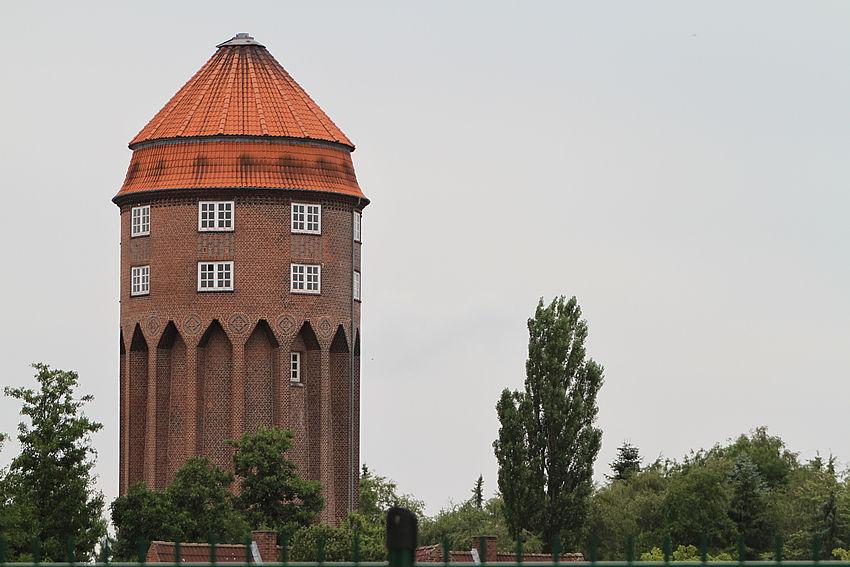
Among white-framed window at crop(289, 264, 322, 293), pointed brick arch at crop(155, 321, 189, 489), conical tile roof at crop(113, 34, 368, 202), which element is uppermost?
conical tile roof at crop(113, 34, 368, 202)

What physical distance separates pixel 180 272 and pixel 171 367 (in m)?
3.49

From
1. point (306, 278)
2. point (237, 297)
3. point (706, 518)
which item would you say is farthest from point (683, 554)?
point (237, 297)

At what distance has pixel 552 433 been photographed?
230ft

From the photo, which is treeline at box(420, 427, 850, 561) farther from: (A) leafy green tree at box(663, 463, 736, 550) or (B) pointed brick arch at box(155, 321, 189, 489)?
(B) pointed brick arch at box(155, 321, 189, 489)

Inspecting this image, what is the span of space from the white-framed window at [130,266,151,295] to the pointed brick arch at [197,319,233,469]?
3.25 metres

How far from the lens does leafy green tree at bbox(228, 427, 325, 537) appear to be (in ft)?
203

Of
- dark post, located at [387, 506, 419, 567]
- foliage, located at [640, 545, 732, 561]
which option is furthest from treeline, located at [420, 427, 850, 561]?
dark post, located at [387, 506, 419, 567]

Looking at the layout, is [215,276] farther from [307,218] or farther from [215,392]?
[215,392]

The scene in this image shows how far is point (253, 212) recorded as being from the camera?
67.6 m

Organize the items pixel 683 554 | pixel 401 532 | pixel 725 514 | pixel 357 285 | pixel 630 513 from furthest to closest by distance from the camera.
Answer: pixel 630 513, pixel 725 514, pixel 683 554, pixel 357 285, pixel 401 532

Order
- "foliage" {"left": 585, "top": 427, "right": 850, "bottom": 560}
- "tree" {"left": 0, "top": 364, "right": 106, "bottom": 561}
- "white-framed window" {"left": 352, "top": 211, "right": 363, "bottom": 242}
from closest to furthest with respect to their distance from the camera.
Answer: "tree" {"left": 0, "top": 364, "right": 106, "bottom": 561}, "white-framed window" {"left": 352, "top": 211, "right": 363, "bottom": 242}, "foliage" {"left": 585, "top": 427, "right": 850, "bottom": 560}

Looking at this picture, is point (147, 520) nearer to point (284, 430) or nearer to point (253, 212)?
point (284, 430)

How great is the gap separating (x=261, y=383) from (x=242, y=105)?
10671 millimetres

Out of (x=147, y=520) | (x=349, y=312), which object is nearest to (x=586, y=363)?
(x=349, y=312)
